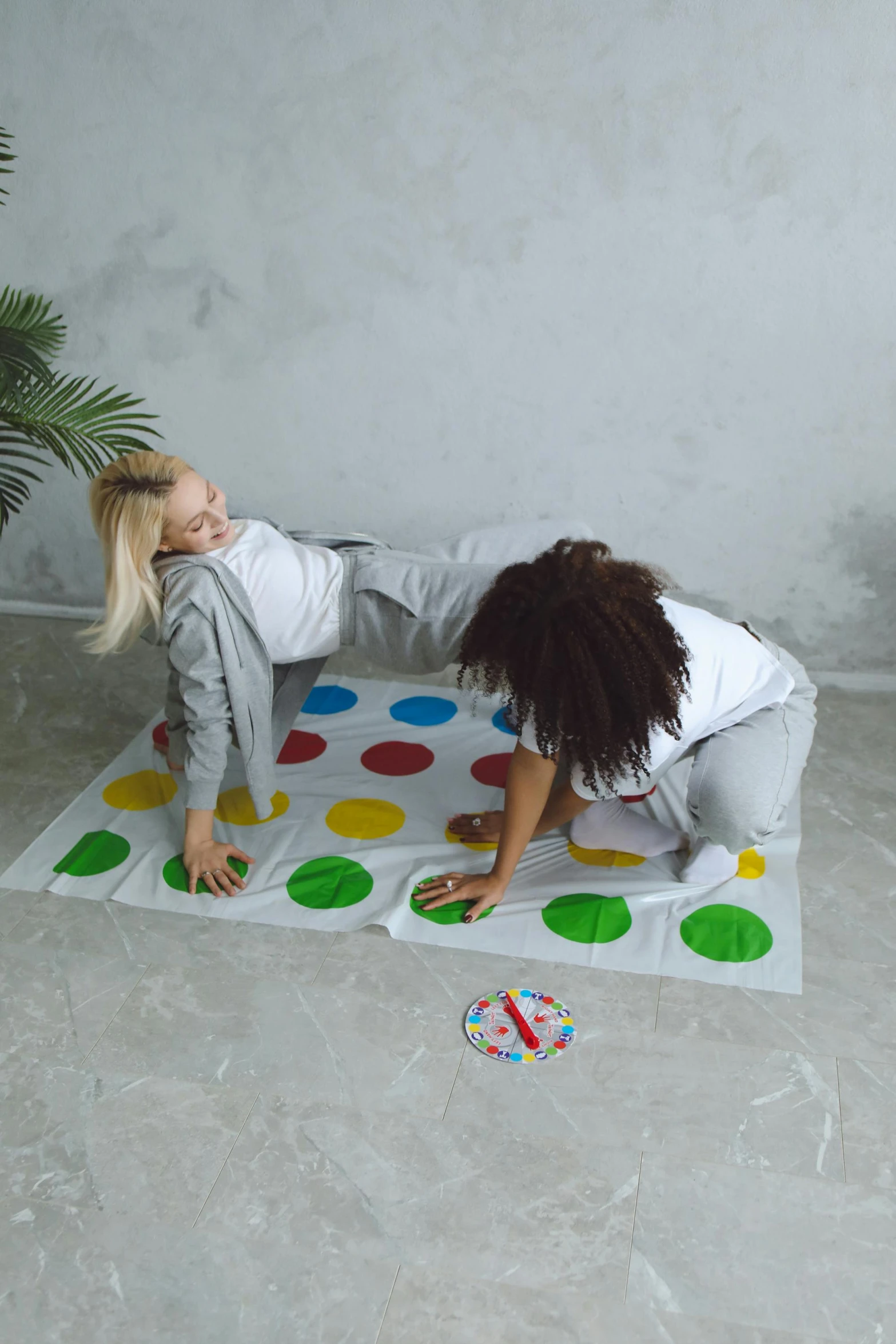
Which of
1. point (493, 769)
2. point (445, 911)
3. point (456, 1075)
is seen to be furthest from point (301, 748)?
point (456, 1075)

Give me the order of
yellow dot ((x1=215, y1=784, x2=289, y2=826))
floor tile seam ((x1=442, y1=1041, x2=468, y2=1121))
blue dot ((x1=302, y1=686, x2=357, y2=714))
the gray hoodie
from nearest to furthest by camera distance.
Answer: floor tile seam ((x1=442, y1=1041, x2=468, y2=1121))
the gray hoodie
yellow dot ((x1=215, y1=784, x2=289, y2=826))
blue dot ((x1=302, y1=686, x2=357, y2=714))

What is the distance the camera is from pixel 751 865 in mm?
2094

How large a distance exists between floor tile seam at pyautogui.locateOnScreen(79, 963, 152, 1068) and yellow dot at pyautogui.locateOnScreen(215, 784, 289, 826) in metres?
0.45

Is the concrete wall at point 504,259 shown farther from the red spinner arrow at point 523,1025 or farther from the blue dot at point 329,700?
the red spinner arrow at point 523,1025

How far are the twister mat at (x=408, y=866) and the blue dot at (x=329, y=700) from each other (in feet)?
0.39

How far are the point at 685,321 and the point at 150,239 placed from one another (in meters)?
1.39

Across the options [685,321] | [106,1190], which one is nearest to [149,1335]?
[106,1190]

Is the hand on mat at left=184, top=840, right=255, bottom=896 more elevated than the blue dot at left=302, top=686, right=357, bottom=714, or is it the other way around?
the blue dot at left=302, top=686, right=357, bottom=714

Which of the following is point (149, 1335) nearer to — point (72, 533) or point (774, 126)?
point (72, 533)

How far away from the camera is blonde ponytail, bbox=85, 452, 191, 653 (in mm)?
1827

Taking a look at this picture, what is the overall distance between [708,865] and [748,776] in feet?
0.78

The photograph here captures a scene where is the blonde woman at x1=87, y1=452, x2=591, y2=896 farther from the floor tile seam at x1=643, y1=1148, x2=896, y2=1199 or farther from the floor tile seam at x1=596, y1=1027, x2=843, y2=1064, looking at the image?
the floor tile seam at x1=643, y1=1148, x2=896, y2=1199

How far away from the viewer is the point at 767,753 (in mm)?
1908

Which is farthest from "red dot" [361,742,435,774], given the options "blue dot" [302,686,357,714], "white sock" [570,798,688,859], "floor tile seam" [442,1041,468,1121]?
"floor tile seam" [442,1041,468,1121]
